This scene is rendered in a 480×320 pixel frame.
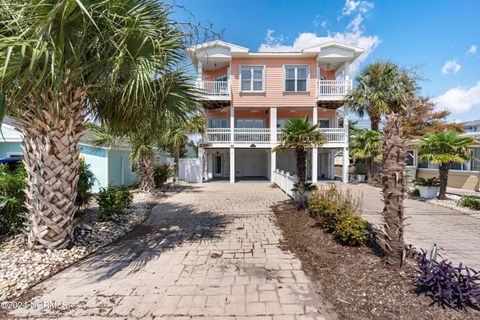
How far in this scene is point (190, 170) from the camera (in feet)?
56.4

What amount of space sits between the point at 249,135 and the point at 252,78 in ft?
13.8

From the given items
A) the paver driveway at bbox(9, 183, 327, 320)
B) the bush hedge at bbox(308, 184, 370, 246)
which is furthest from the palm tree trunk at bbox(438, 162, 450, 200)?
the paver driveway at bbox(9, 183, 327, 320)

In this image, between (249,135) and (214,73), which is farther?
(214,73)

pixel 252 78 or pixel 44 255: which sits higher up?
pixel 252 78

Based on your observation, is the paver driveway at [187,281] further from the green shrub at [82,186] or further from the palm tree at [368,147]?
the palm tree at [368,147]

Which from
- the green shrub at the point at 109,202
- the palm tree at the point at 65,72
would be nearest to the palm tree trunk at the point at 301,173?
the palm tree at the point at 65,72

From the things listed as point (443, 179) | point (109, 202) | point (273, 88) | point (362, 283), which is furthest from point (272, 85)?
point (362, 283)

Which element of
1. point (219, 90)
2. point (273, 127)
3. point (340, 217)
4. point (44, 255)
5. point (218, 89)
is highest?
point (218, 89)

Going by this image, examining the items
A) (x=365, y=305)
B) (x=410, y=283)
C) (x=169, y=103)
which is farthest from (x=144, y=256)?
(x=410, y=283)

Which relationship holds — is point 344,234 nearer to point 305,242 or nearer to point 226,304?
point 305,242

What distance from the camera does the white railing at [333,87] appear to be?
16019mm

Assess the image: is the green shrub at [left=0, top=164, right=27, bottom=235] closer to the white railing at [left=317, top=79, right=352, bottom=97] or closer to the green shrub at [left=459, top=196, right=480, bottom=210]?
the green shrub at [left=459, top=196, right=480, bottom=210]

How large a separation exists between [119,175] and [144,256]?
9992 mm

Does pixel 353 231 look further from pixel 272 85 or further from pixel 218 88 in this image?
pixel 218 88
